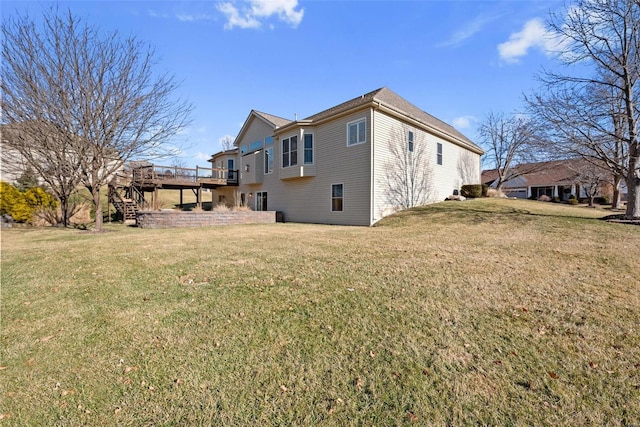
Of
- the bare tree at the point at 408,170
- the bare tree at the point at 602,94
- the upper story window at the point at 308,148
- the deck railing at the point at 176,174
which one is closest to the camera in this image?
the bare tree at the point at 602,94

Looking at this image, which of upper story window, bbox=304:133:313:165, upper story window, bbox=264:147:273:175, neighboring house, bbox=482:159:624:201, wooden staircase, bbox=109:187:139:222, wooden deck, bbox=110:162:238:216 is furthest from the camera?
neighboring house, bbox=482:159:624:201

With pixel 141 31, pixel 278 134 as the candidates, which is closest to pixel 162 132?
pixel 141 31

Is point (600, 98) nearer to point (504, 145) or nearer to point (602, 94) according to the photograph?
point (602, 94)

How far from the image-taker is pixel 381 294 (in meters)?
4.14

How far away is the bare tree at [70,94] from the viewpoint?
11.3 metres

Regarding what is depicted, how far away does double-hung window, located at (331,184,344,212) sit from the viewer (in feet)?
48.8

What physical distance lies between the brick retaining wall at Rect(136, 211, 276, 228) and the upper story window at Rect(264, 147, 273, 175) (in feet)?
16.8

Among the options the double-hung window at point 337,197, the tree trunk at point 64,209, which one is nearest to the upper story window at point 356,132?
the double-hung window at point 337,197

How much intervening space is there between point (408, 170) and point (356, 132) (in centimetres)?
374

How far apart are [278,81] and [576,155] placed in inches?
583

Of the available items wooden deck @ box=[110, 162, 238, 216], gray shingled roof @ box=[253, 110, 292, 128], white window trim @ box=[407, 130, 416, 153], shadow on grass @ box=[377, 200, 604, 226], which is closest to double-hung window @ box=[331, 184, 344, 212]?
shadow on grass @ box=[377, 200, 604, 226]

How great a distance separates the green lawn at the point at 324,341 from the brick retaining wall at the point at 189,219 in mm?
7024

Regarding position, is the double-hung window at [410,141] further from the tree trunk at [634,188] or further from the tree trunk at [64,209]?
the tree trunk at [64,209]

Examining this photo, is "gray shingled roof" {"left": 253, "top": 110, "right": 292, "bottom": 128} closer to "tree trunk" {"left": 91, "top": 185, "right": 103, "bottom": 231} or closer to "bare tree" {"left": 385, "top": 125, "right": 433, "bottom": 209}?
"bare tree" {"left": 385, "top": 125, "right": 433, "bottom": 209}
